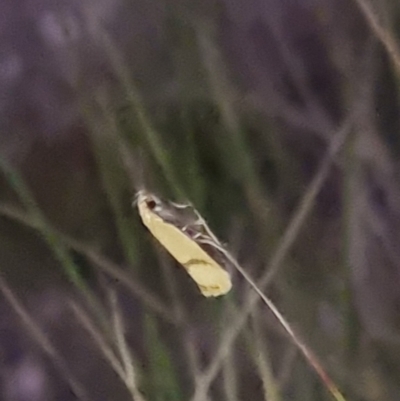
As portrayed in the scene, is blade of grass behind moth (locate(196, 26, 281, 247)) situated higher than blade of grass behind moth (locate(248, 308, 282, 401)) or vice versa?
blade of grass behind moth (locate(196, 26, 281, 247))

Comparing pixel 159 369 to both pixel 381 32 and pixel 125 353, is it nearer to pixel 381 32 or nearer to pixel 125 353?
pixel 125 353

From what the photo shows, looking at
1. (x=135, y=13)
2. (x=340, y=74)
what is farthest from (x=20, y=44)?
(x=340, y=74)

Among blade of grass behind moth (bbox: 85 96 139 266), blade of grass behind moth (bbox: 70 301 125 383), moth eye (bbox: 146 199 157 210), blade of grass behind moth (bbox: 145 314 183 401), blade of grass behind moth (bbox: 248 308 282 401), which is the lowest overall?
blade of grass behind moth (bbox: 248 308 282 401)

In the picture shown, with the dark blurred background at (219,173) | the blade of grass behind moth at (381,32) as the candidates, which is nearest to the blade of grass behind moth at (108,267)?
the dark blurred background at (219,173)

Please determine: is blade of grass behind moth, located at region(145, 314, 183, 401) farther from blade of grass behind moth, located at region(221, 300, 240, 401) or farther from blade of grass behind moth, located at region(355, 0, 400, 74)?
blade of grass behind moth, located at region(355, 0, 400, 74)

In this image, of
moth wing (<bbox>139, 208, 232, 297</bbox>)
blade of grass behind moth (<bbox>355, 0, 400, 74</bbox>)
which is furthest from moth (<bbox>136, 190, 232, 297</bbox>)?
blade of grass behind moth (<bbox>355, 0, 400, 74</bbox>)

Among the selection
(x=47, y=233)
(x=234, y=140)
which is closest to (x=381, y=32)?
(x=234, y=140)

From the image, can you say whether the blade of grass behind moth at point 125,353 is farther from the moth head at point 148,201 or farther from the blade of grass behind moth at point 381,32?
the blade of grass behind moth at point 381,32
